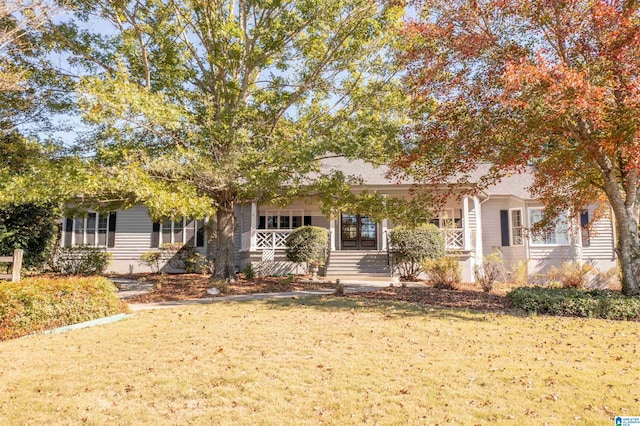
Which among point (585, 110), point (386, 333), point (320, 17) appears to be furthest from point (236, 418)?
point (320, 17)

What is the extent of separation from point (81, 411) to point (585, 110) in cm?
967

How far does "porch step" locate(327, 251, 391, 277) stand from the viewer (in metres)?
17.0

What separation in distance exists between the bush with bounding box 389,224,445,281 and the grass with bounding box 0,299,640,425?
7.85 meters

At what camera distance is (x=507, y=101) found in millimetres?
8414

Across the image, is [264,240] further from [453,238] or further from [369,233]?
[453,238]

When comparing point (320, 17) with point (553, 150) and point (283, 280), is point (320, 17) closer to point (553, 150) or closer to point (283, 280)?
point (553, 150)

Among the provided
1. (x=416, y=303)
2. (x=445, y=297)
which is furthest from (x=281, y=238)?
(x=416, y=303)

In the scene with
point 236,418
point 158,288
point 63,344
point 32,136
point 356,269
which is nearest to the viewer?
point 236,418

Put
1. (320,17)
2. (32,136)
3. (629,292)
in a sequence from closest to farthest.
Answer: (629,292)
(320,17)
(32,136)

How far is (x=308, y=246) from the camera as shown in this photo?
1678 cm

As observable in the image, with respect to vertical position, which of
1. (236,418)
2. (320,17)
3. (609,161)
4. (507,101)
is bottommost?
(236,418)

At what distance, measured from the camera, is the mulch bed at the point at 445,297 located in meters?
10.1

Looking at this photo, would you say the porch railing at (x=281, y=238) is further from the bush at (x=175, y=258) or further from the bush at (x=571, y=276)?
the bush at (x=571, y=276)

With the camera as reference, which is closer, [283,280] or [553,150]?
[553,150]
